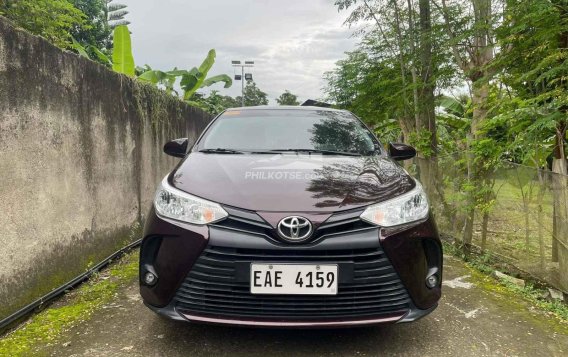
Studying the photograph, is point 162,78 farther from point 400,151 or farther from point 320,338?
point 320,338

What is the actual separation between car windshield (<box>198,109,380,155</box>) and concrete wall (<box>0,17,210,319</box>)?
102 centimetres

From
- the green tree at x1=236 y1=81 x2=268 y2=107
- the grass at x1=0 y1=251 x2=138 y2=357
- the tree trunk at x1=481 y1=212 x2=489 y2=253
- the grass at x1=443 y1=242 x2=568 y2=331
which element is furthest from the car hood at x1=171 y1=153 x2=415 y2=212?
the green tree at x1=236 y1=81 x2=268 y2=107

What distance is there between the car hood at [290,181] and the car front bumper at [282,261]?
7.0 inches

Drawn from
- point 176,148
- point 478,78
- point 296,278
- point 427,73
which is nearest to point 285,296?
point 296,278

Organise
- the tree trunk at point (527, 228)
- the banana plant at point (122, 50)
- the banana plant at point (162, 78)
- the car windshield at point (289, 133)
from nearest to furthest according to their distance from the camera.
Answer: the car windshield at point (289, 133), the tree trunk at point (527, 228), the banana plant at point (122, 50), the banana plant at point (162, 78)

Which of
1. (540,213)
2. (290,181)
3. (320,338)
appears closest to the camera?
(290,181)

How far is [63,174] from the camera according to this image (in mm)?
3246

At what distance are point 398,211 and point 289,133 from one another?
52.0 inches

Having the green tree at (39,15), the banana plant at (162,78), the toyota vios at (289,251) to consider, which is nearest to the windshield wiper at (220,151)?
the toyota vios at (289,251)

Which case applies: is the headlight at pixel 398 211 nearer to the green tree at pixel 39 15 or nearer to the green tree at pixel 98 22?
the green tree at pixel 39 15

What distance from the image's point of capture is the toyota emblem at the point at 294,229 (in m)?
2.13

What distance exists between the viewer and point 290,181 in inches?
96.1

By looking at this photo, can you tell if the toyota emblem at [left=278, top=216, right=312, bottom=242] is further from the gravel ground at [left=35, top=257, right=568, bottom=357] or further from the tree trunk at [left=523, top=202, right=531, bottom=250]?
the tree trunk at [left=523, top=202, right=531, bottom=250]

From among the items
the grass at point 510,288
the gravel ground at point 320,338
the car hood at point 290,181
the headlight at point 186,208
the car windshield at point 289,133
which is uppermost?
the car windshield at point 289,133
